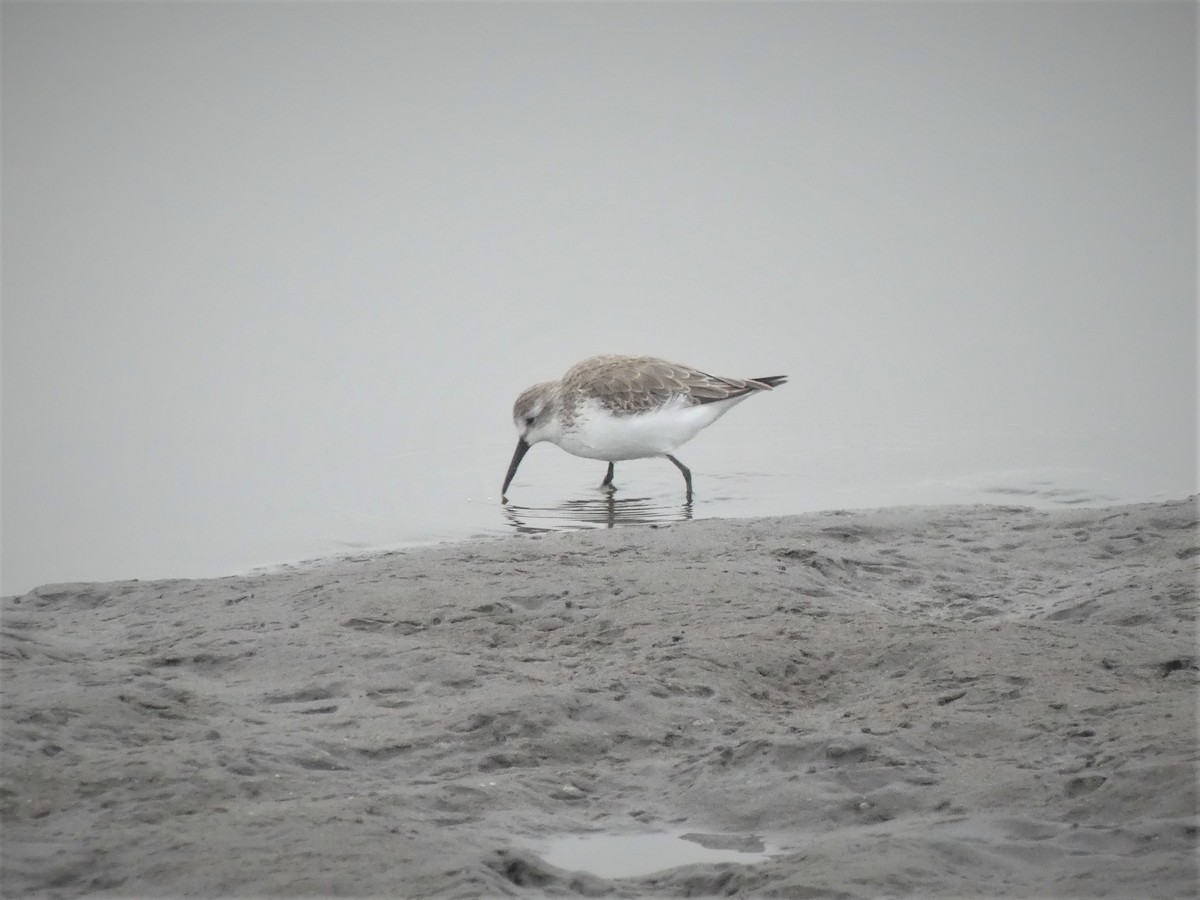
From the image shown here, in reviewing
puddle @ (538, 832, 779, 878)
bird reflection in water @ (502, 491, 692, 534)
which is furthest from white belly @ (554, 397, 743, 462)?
puddle @ (538, 832, 779, 878)

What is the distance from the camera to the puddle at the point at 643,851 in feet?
10.7

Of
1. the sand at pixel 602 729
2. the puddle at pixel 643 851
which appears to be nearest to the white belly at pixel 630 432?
the sand at pixel 602 729

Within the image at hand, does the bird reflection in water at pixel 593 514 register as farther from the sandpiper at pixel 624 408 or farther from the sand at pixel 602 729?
the sand at pixel 602 729

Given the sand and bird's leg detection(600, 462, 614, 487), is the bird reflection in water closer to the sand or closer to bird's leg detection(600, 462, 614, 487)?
bird's leg detection(600, 462, 614, 487)

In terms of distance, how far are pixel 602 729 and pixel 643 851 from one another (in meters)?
0.65

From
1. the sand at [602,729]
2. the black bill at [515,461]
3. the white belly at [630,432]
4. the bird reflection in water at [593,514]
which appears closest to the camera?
the sand at [602,729]

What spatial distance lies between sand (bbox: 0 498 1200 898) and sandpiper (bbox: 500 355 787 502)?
10.2 feet

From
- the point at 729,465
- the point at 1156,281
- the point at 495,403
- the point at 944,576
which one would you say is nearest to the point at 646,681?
the point at 944,576

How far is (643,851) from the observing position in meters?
3.32

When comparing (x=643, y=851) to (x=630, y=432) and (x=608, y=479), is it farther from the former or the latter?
(x=608, y=479)

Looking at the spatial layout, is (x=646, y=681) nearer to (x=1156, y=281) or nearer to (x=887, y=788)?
(x=887, y=788)

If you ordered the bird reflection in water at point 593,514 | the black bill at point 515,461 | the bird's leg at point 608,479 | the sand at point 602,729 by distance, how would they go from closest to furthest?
the sand at point 602,729 < the bird reflection in water at point 593,514 < the black bill at point 515,461 < the bird's leg at point 608,479

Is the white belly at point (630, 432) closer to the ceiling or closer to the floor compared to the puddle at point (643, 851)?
closer to the ceiling

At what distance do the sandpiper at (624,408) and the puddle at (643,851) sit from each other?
18.3 ft
